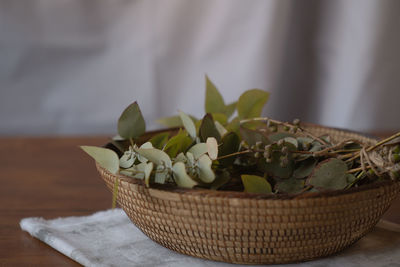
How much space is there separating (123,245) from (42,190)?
28 centimetres

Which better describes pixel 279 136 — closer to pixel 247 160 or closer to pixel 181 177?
pixel 247 160

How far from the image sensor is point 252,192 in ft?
1.62

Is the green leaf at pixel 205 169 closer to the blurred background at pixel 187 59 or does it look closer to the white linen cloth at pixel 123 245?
the white linen cloth at pixel 123 245

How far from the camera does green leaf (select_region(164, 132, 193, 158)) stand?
1.81 ft

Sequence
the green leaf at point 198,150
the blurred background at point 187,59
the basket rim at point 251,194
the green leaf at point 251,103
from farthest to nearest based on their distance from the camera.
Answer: the blurred background at point 187,59, the green leaf at point 251,103, the green leaf at point 198,150, the basket rim at point 251,194

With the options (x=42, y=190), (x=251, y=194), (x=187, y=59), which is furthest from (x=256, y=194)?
(x=187, y=59)

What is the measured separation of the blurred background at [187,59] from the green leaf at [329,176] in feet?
2.98

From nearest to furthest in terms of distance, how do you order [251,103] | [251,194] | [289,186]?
1. [251,194]
2. [289,186]
3. [251,103]

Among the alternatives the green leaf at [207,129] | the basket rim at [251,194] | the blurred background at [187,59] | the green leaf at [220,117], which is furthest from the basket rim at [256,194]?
the blurred background at [187,59]

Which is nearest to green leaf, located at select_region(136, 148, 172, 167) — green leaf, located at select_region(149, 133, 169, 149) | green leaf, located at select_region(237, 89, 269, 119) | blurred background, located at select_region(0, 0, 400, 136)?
green leaf, located at select_region(149, 133, 169, 149)

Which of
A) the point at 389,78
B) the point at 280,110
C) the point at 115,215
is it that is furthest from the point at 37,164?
the point at 389,78

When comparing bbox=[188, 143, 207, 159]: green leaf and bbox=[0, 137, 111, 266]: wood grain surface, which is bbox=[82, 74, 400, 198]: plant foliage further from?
bbox=[0, 137, 111, 266]: wood grain surface

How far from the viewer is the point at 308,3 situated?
1382 mm

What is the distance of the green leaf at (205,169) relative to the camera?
48cm
